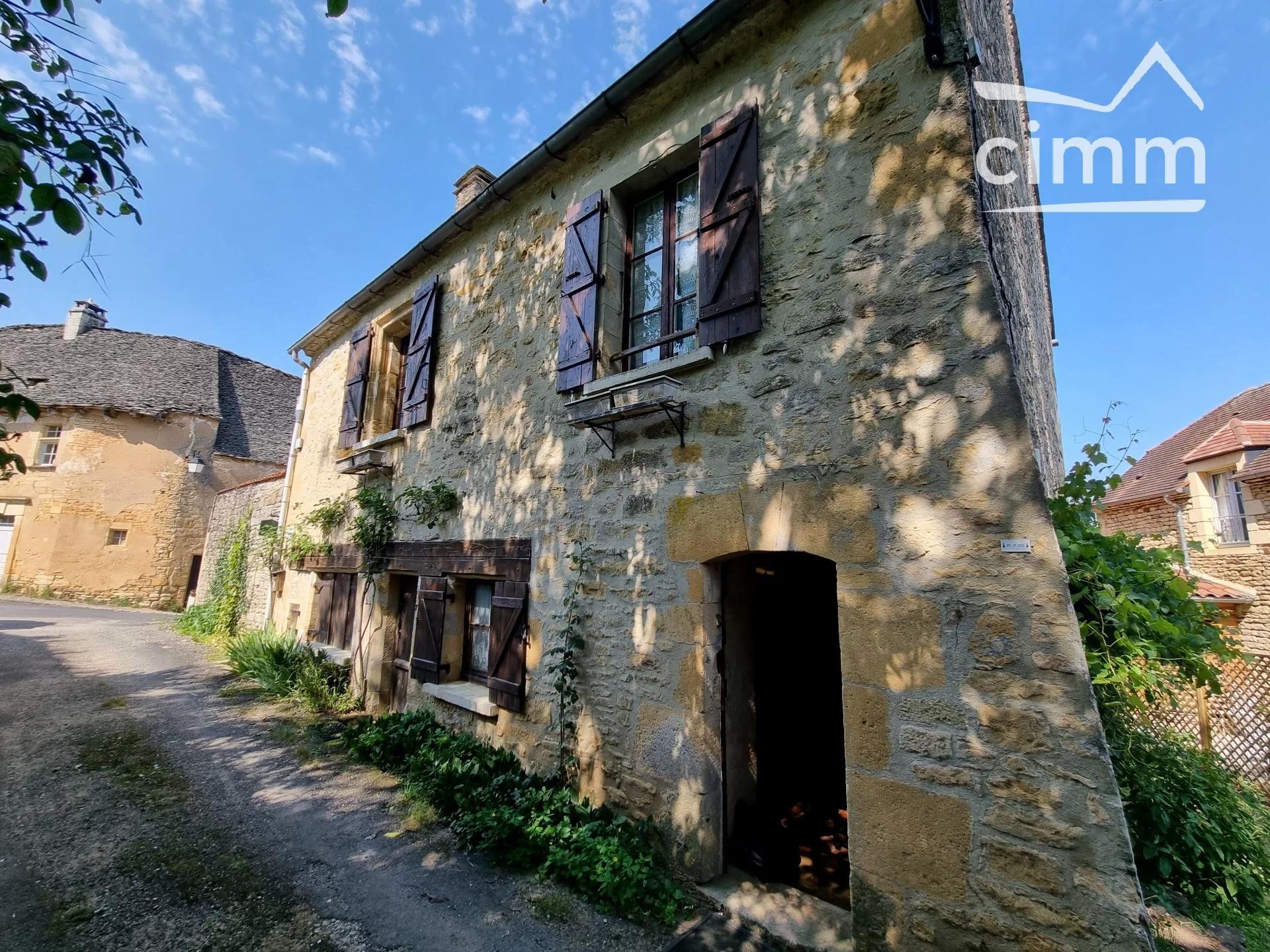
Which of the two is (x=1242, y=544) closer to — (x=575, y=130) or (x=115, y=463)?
(x=575, y=130)

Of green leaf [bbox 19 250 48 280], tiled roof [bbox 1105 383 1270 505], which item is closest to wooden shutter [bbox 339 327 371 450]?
green leaf [bbox 19 250 48 280]

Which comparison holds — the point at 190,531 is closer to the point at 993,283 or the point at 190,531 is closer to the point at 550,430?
the point at 550,430

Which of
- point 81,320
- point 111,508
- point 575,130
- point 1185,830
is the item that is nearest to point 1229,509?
point 1185,830

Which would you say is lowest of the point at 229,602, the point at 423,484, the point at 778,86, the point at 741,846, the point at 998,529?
the point at 741,846

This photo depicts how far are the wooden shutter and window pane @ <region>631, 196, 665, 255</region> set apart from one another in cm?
466

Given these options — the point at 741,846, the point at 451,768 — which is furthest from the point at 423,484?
the point at 741,846

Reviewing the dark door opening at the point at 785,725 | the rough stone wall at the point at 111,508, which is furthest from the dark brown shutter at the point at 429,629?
the rough stone wall at the point at 111,508

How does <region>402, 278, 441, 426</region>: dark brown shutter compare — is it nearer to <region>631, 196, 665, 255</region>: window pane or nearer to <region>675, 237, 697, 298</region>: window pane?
<region>631, 196, 665, 255</region>: window pane

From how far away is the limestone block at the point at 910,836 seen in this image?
91.6 inches

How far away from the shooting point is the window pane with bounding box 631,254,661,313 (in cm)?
431

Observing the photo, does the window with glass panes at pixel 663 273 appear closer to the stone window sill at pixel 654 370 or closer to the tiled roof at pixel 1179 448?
the stone window sill at pixel 654 370

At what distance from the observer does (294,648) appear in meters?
7.59

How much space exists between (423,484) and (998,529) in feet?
17.3

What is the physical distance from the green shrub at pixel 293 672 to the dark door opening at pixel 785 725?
499 cm
